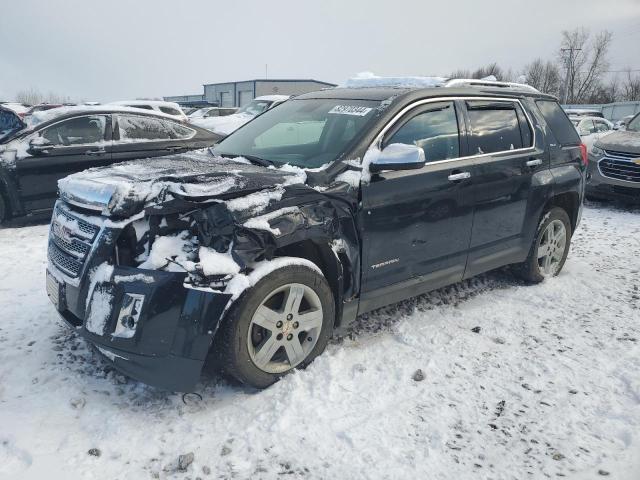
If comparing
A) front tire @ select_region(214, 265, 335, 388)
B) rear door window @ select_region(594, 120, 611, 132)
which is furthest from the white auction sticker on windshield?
rear door window @ select_region(594, 120, 611, 132)

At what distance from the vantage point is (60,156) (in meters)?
6.76

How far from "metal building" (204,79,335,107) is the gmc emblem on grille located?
3599 cm

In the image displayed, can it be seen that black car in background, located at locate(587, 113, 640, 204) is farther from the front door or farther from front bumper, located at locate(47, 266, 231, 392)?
front bumper, located at locate(47, 266, 231, 392)

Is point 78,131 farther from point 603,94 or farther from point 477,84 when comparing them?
point 603,94

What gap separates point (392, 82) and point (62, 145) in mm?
4764

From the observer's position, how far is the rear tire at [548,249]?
485 cm

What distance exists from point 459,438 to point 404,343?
1.04 m

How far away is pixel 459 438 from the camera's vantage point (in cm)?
271

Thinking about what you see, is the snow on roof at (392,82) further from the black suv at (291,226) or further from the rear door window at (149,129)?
the rear door window at (149,129)

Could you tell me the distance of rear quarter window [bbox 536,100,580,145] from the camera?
493 centimetres

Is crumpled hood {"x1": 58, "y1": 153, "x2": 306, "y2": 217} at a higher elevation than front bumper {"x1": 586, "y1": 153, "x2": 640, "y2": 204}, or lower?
higher

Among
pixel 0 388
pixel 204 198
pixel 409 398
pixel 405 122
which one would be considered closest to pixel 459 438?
pixel 409 398

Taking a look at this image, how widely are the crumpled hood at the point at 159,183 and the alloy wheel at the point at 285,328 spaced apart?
645 millimetres

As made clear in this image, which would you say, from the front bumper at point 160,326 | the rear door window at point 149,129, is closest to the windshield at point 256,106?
the rear door window at point 149,129
